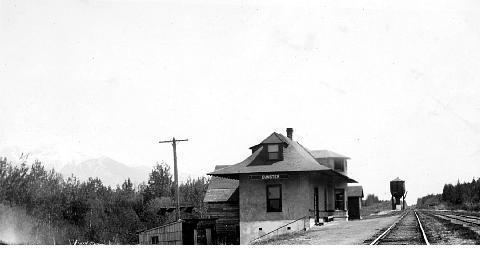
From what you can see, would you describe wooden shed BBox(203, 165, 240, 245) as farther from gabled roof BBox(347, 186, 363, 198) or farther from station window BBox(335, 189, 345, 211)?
gabled roof BBox(347, 186, 363, 198)

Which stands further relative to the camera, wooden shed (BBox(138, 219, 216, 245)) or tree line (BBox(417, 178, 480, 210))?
tree line (BBox(417, 178, 480, 210))

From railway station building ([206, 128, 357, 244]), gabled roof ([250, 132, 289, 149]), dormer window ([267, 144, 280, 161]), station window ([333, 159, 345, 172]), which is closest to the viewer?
station window ([333, 159, 345, 172])

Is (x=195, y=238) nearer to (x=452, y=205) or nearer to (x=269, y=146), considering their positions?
(x=269, y=146)

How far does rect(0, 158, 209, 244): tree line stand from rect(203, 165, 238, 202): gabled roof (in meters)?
0.81

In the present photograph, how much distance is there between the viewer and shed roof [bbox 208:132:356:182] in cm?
2177

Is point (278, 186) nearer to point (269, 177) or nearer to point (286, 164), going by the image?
point (269, 177)

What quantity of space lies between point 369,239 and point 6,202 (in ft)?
42.8

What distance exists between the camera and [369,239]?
1625cm

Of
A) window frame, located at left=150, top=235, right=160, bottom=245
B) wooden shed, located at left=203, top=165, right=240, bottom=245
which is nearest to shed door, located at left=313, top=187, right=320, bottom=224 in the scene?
wooden shed, located at left=203, top=165, right=240, bottom=245

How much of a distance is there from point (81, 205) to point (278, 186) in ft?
66.7

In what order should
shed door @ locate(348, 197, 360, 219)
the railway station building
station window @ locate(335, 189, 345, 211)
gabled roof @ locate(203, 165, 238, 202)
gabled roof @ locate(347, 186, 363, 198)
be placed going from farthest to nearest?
shed door @ locate(348, 197, 360, 219) < gabled roof @ locate(347, 186, 363, 198) < station window @ locate(335, 189, 345, 211) < gabled roof @ locate(203, 165, 238, 202) < the railway station building

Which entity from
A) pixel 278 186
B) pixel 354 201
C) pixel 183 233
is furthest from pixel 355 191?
pixel 278 186

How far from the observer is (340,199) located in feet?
109
